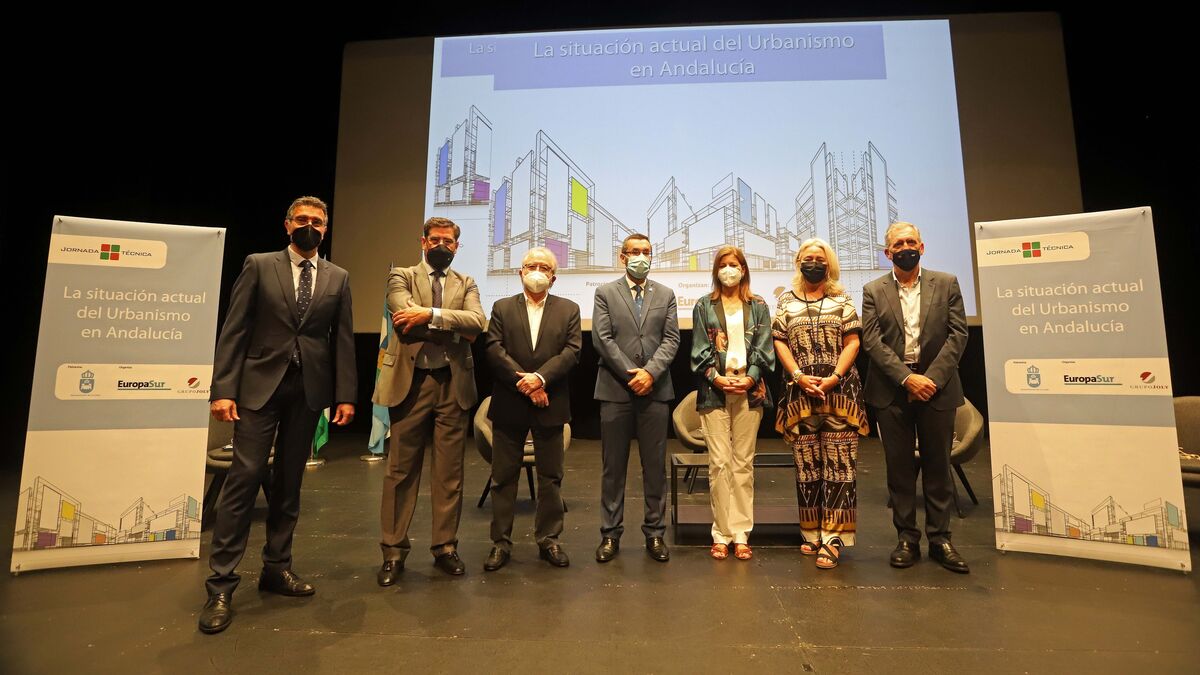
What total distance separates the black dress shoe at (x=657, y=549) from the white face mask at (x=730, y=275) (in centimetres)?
141

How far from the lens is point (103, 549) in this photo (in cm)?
267

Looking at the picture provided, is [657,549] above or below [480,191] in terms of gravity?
below

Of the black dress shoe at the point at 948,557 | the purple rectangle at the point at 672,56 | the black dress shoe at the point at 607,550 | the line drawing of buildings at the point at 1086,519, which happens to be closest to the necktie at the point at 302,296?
the black dress shoe at the point at 607,550

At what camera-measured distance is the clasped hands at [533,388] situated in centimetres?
264

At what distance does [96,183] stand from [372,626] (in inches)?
274

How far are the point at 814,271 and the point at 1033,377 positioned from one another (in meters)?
1.39

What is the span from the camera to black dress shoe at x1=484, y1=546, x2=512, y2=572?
2605 millimetres

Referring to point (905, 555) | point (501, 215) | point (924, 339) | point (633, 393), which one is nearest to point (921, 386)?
point (924, 339)

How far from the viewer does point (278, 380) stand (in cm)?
221

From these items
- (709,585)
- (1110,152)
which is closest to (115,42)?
(709,585)

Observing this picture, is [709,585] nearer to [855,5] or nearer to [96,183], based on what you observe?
[855,5]

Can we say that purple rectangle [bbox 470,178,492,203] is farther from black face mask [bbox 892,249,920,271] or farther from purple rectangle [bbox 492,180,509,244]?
black face mask [bbox 892,249,920,271]

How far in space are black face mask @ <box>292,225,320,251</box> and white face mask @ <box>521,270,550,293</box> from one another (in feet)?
3.27

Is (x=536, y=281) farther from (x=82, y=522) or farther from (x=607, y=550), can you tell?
(x=82, y=522)
